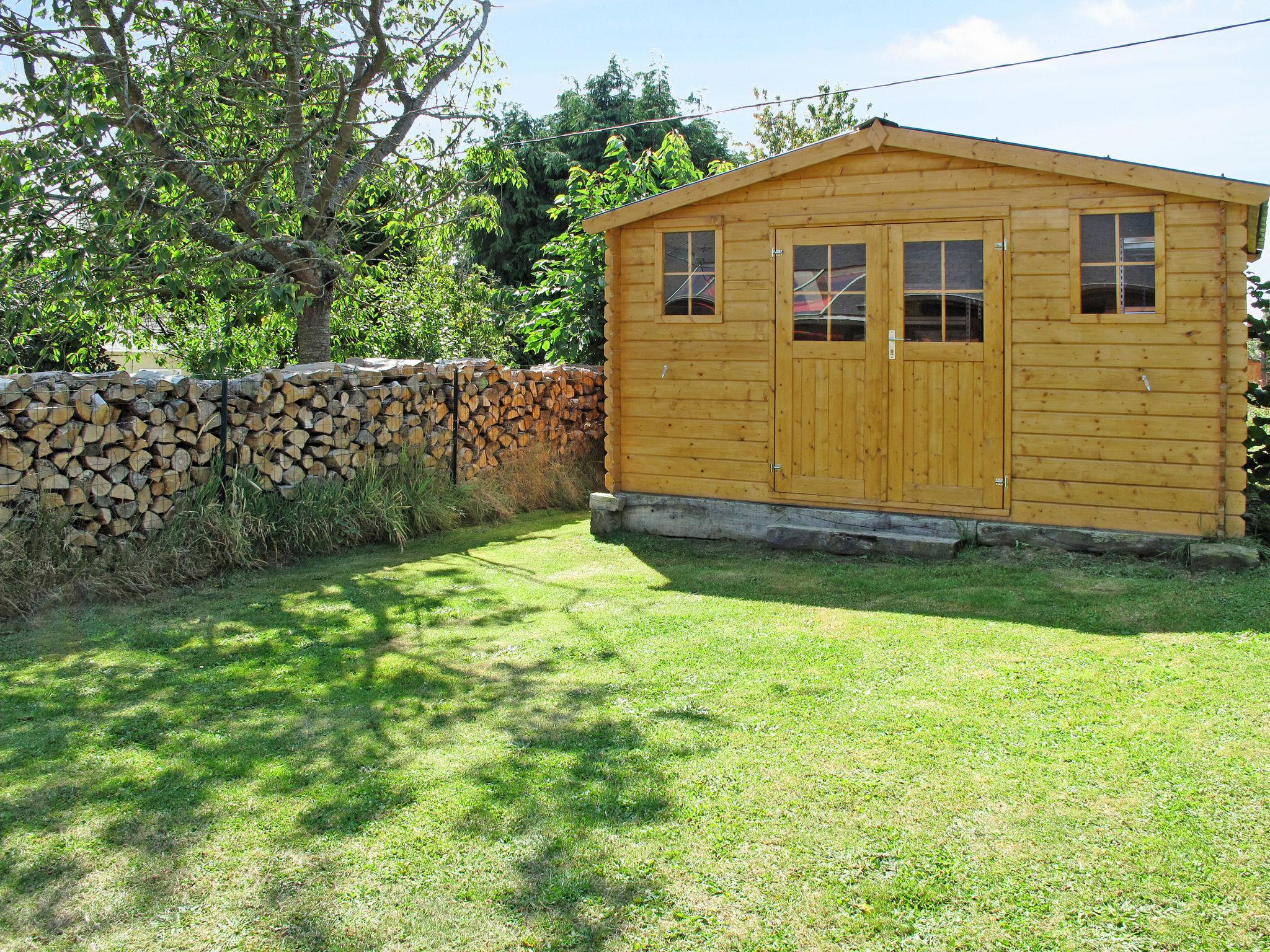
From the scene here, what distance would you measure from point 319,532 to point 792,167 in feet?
15.8

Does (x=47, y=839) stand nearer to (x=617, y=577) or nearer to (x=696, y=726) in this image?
(x=696, y=726)

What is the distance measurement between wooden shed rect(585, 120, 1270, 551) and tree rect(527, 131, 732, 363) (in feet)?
13.5

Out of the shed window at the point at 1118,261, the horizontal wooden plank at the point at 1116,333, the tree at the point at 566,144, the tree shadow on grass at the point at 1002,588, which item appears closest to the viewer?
the tree shadow on grass at the point at 1002,588

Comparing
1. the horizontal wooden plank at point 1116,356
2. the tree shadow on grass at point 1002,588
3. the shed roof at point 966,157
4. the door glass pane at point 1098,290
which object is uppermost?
Result: the shed roof at point 966,157

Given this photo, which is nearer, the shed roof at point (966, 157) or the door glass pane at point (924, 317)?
the shed roof at point (966, 157)

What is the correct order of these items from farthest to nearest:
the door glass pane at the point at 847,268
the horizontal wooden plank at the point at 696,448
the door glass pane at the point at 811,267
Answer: the horizontal wooden plank at the point at 696,448, the door glass pane at the point at 811,267, the door glass pane at the point at 847,268

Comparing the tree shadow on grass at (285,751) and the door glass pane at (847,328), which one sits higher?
the door glass pane at (847,328)

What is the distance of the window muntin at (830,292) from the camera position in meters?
8.14

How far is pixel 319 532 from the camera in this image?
324 inches

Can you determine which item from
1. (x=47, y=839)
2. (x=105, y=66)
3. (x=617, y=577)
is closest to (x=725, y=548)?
(x=617, y=577)

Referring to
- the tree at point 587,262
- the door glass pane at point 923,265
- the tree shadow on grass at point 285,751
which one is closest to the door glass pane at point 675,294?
the door glass pane at point 923,265

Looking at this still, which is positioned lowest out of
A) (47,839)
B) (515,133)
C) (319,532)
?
(47,839)

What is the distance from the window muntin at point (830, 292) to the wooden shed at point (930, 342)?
0.05 feet

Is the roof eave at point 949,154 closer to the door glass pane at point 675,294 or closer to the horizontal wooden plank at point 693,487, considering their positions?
the door glass pane at point 675,294
